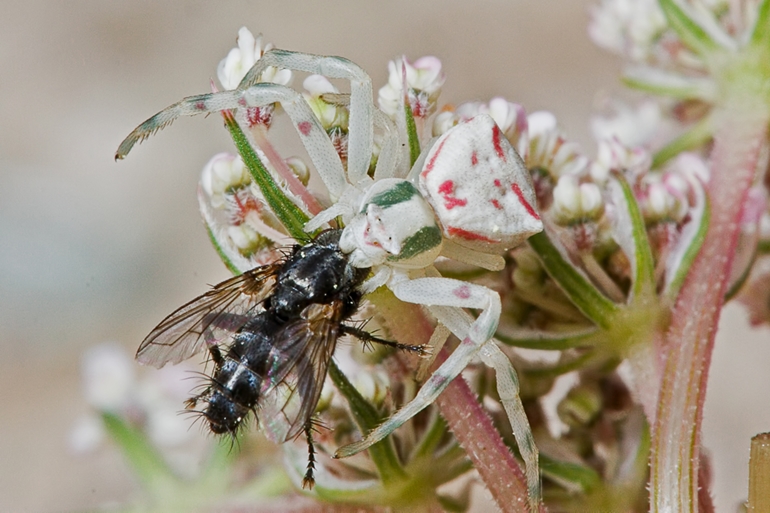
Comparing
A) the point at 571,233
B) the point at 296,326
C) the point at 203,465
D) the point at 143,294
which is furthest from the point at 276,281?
the point at 143,294

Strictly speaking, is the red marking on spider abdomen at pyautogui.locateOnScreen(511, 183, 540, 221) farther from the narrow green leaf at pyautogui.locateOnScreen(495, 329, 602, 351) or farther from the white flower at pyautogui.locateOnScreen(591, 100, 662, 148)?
the white flower at pyautogui.locateOnScreen(591, 100, 662, 148)

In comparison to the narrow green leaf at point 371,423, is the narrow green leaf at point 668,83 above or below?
above

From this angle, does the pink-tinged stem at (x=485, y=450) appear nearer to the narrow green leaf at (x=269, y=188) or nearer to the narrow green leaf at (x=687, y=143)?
the narrow green leaf at (x=269, y=188)

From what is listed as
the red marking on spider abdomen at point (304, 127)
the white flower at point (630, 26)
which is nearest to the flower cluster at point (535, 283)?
the red marking on spider abdomen at point (304, 127)

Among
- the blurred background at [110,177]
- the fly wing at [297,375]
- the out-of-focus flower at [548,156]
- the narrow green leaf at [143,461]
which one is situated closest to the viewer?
the fly wing at [297,375]

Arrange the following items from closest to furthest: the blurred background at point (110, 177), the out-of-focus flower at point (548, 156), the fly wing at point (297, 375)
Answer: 1. the fly wing at point (297, 375)
2. the out-of-focus flower at point (548, 156)
3. the blurred background at point (110, 177)

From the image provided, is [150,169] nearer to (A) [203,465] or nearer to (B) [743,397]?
(A) [203,465]
